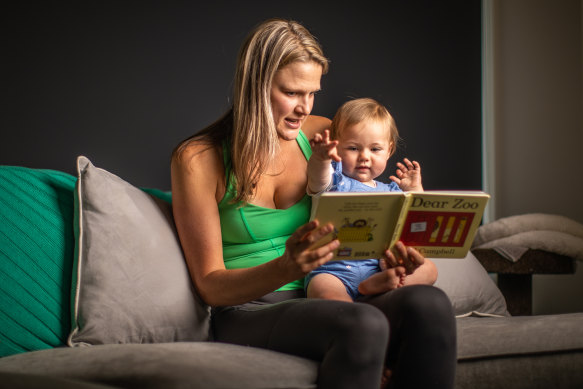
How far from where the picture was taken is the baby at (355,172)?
1.72m

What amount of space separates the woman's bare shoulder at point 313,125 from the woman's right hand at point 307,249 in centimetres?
74

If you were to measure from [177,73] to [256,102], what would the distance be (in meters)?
0.91

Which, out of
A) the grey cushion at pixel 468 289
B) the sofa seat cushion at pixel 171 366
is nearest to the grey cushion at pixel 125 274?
the sofa seat cushion at pixel 171 366

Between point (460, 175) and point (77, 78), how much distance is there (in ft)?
6.85

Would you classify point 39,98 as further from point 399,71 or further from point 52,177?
point 399,71

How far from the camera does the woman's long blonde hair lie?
173cm

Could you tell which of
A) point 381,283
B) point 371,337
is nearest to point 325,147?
point 381,283

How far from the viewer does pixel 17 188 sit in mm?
1667

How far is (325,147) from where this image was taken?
158 cm

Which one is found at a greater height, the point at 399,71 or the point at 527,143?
the point at 399,71

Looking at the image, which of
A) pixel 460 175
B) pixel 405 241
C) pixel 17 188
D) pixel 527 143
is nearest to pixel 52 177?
pixel 17 188

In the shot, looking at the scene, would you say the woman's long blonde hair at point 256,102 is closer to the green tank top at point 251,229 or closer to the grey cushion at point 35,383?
the green tank top at point 251,229

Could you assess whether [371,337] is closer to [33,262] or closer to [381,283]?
[381,283]

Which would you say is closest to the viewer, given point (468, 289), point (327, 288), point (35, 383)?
point (35, 383)
